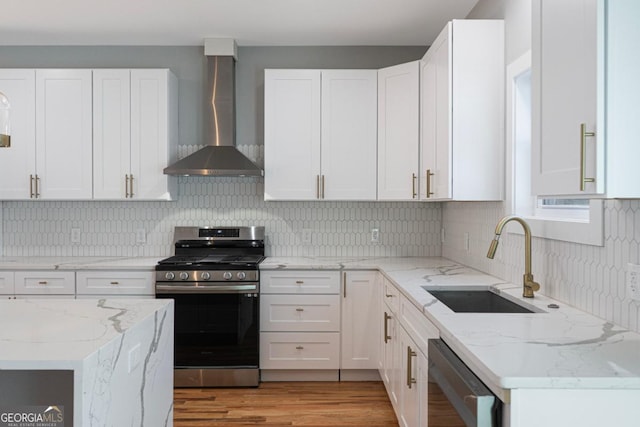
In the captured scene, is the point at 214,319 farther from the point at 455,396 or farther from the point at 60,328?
the point at 455,396

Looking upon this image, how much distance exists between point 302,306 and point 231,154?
129cm

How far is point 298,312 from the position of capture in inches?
152

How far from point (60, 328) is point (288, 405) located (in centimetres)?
202

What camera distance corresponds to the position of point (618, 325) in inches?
73.1

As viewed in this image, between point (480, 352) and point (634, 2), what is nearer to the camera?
point (634, 2)

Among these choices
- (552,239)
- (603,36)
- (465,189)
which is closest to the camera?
(603,36)

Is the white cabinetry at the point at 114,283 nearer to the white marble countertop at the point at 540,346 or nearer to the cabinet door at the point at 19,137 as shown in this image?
the cabinet door at the point at 19,137

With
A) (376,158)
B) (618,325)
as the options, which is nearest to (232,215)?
(376,158)

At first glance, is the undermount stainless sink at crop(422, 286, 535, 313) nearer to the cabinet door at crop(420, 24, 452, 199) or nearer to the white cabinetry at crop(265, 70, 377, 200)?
the cabinet door at crop(420, 24, 452, 199)

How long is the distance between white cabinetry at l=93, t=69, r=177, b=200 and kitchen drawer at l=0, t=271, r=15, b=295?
873 millimetres

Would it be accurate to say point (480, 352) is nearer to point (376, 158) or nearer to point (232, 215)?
point (376, 158)

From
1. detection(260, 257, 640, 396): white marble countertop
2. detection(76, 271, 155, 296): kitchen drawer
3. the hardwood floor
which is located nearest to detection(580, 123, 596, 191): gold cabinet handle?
detection(260, 257, 640, 396): white marble countertop

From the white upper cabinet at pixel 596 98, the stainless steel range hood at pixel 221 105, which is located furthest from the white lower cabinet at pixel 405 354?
the stainless steel range hood at pixel 221 105

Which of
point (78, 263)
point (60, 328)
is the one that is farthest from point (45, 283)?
point (60, 328)
